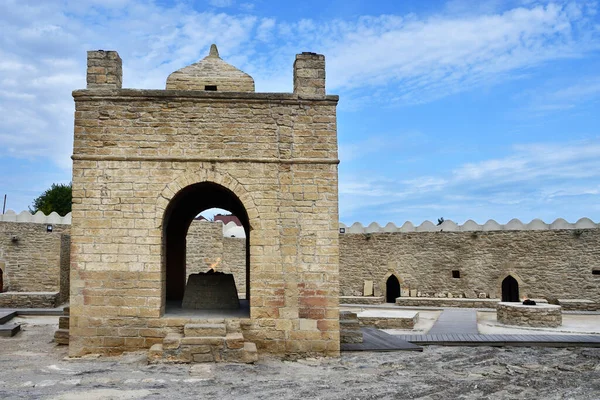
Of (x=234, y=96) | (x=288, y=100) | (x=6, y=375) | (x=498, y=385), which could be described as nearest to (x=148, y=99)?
(x=234, y=96)

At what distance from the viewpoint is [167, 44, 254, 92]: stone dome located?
32.9 feet

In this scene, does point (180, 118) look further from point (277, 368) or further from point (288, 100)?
point (277, 368)

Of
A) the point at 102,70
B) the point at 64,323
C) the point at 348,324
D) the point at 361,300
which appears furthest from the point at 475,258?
the point at 102,70

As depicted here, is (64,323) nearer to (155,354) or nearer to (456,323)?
(155,354)

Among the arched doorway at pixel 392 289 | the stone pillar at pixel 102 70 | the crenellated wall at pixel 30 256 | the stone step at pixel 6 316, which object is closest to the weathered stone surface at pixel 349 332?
the stone pillar at pixel 102 70

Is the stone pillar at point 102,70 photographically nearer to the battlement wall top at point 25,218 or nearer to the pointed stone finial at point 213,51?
the pointed stone finial at point 213,51

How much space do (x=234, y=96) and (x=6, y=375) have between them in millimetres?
5284

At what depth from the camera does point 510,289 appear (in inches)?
807

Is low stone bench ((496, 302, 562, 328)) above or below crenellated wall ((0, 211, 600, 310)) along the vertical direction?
below

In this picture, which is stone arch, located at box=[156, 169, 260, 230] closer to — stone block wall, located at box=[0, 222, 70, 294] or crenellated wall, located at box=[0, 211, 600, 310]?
stone block wall, located at box=[0, 222, 70, 294]

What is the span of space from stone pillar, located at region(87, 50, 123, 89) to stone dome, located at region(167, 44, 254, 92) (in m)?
1.07

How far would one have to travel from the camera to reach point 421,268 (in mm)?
21703

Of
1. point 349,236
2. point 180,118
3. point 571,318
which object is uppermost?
point 180,118

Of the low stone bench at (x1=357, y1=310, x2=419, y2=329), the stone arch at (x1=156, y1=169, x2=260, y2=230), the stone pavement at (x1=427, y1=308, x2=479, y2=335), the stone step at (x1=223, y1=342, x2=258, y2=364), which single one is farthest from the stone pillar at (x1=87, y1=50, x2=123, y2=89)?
the low stone bench at (x1=357, y1=310, x2=419, y2=329)
